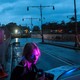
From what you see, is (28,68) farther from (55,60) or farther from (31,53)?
(55,60)

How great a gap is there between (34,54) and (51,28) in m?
167

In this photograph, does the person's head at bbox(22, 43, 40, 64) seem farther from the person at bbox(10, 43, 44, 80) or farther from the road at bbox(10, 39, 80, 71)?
the road at bbox(10, 39, 80, 71)

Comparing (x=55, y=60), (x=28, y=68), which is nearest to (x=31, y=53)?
(x=28, y=68)

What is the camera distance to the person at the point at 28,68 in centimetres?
528

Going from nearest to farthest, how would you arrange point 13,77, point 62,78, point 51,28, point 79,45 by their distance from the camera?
point 62,78 < point 13,77 < point 79,45 < point 51,28

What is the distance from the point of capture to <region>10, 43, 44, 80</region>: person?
17.3 feet

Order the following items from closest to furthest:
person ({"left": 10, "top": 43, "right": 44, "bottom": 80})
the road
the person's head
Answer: person ({"left": 10, "top": 43, "right": 44, "bottom": 80}) < the person's head < the road

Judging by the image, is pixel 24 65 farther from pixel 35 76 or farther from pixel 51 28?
pixel 51 28

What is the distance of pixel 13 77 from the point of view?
527 cm

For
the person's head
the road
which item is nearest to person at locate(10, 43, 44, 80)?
the person's head

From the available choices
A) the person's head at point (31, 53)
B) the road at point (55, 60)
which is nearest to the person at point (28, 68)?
the person's head at point (31, 53)

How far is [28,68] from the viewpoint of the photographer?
5.43 meters

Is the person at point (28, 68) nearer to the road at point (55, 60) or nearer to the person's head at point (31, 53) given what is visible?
the person's head at point (31, 53)

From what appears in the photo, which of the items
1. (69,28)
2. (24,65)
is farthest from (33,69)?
(69,28)
